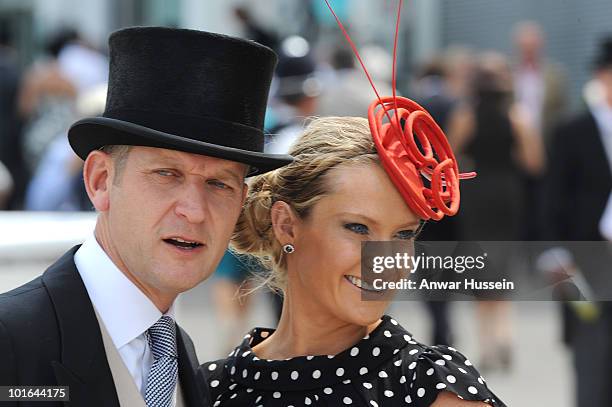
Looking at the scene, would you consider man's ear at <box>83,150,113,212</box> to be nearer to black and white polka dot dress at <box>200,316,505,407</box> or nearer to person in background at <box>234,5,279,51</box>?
black and white polka dot dress at <box>200,316,505,407</box>

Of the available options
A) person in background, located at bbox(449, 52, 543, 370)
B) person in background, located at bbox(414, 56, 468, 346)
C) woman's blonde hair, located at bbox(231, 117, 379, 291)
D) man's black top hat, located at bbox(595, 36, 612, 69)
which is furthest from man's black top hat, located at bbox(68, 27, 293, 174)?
person in background, located at bbox(449, 52, 543, 370)

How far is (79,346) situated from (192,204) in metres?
0.38

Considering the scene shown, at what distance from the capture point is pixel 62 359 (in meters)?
2.30

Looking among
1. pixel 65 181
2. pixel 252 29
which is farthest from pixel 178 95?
pixel 252 29

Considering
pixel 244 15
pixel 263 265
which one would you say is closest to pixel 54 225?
pixel 263 265

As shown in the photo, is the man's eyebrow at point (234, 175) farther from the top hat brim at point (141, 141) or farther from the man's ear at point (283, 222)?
the man's ear at point (283, 222)

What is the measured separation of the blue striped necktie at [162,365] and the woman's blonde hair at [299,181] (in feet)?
1.19

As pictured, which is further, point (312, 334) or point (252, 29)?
point (252, 29)

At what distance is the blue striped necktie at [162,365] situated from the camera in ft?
8.09

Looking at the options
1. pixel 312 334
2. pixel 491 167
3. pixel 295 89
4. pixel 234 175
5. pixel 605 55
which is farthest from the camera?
pixel 491 167

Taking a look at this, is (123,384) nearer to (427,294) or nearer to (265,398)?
(265,398)

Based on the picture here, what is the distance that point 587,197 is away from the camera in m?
5.93

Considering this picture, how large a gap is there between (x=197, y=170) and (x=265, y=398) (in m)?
0.57

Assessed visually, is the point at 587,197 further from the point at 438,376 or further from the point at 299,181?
the point at 438,376
